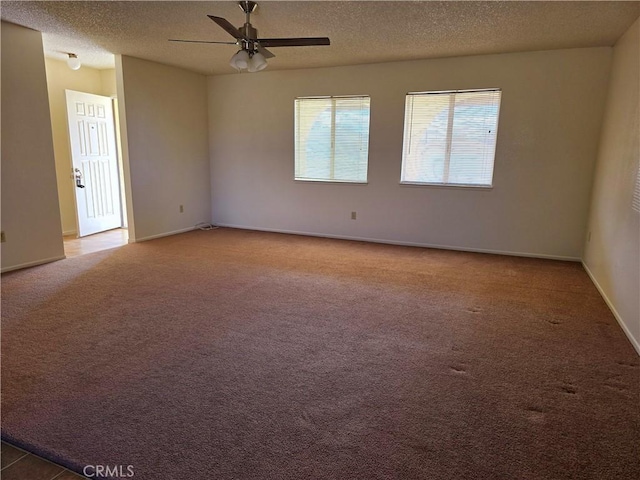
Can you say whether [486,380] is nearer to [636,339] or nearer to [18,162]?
[636,339]

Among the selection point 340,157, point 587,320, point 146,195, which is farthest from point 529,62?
point 146,195

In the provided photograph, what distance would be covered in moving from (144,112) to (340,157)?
2782 mm

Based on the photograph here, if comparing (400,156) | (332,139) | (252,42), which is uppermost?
(252,42)

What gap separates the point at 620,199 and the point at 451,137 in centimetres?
210

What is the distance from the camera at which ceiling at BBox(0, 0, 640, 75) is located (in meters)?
3.22

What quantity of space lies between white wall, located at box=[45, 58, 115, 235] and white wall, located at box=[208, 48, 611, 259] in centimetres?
180

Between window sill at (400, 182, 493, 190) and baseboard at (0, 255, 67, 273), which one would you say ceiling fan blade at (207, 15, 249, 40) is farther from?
baseboard at (0, 255, 67, 273)

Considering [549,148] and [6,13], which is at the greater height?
[6,13]

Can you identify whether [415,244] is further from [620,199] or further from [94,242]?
[94,242]

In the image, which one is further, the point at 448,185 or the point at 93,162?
the point at 93,162

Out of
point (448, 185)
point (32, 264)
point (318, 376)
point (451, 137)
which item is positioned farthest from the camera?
point (448, 185)

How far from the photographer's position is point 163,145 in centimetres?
572

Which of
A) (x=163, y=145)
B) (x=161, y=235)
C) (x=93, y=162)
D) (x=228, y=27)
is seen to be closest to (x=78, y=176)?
(x=93, y=162)

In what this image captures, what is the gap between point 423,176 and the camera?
531 cm
